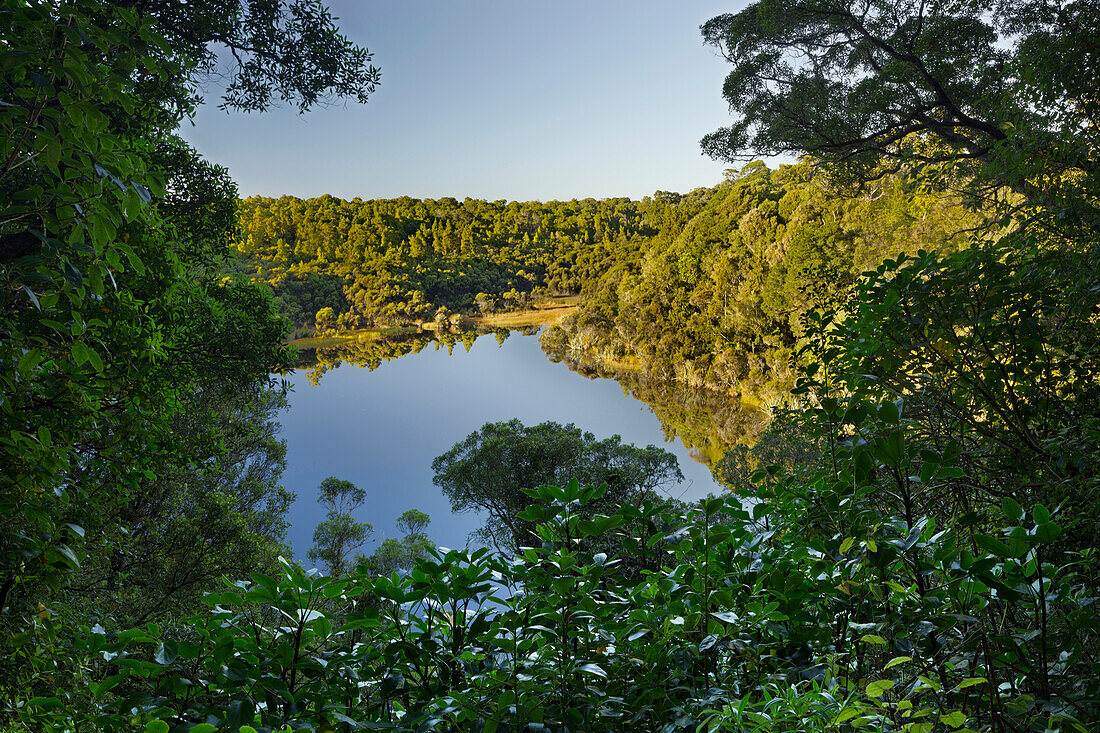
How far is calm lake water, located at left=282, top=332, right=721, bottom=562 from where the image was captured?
15859mm

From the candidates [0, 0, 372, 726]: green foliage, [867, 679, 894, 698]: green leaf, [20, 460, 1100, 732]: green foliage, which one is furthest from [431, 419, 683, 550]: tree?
[867, 679, 894, 698]: green leaf

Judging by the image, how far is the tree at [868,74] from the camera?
4133mm

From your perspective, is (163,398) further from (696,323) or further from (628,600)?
(696,323)

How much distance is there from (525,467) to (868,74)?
5808 mm

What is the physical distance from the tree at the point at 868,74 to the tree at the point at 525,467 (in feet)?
13.7

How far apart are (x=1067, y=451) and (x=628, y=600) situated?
32.4 inches

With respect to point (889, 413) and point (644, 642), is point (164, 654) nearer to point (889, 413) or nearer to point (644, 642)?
point (644, 642)

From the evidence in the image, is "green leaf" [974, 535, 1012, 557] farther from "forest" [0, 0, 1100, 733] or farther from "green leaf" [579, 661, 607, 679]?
"green leaf" [579, 661, 607, 679]

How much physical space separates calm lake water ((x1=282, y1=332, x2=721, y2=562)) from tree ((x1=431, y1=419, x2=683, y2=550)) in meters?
6.43

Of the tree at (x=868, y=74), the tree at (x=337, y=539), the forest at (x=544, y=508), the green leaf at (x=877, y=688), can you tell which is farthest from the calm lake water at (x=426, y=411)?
the green leaf at (x=877, y=688)

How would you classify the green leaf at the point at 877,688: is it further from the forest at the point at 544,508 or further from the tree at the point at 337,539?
the tree at the point at 337,539

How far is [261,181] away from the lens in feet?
42.3

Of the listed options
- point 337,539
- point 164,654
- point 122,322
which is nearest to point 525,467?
point 337,539

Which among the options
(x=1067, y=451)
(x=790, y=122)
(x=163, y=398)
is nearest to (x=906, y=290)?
(x=1067, y=451)
